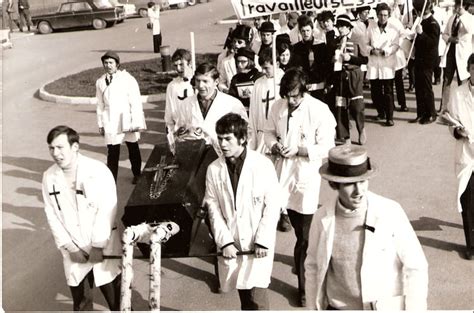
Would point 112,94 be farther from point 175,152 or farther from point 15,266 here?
point 175,152

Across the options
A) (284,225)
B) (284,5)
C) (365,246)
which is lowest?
(284,225)

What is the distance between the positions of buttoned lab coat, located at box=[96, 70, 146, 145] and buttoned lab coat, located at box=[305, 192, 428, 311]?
237 inches

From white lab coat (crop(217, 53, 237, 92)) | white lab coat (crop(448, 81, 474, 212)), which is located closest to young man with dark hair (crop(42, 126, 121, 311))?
white lab coat (crop(448, 81, 474, 212))

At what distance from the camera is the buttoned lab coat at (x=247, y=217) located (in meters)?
5.02

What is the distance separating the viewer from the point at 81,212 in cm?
Result: 526

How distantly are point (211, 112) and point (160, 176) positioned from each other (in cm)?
151

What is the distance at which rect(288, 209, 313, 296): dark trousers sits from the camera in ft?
20.0

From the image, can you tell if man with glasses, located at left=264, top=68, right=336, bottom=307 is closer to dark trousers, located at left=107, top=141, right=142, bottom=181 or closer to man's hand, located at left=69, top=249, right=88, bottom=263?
man's hand, located at left=69, top=249, right=88, bottom=263

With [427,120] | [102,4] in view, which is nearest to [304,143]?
[427,120]

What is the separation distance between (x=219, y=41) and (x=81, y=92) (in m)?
9.15

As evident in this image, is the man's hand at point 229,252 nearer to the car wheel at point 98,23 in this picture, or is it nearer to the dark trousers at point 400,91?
the dark trousers at point 400,91

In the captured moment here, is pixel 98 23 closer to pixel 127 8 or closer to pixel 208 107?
pixel 127 8

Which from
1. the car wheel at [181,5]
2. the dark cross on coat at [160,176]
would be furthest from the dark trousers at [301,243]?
the car wheel at [181,5]

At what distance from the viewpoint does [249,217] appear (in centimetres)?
508
